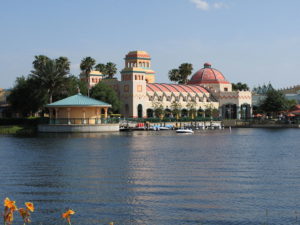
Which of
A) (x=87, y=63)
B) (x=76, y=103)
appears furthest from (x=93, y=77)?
(x=76, y=103)

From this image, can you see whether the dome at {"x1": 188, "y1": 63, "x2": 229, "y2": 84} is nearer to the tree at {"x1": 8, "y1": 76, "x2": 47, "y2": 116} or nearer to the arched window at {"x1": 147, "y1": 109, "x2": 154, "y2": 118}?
the arched window at {"x1": 147, "y1": 109, "x2": 154, "y2": 118}

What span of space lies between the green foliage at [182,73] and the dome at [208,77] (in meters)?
2.50

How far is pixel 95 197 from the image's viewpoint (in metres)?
23.7

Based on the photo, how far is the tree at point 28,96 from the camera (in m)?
98.9

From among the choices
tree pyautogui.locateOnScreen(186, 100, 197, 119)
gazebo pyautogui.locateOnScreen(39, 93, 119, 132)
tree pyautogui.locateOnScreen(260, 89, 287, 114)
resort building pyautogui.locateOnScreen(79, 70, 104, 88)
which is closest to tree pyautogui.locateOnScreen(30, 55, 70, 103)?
gazebo pyautogui.locateOnScreen(39, 93, 119, 132)

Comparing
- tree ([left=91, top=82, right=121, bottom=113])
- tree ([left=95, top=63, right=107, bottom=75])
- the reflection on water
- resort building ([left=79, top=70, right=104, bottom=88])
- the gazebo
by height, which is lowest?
the reflection on water

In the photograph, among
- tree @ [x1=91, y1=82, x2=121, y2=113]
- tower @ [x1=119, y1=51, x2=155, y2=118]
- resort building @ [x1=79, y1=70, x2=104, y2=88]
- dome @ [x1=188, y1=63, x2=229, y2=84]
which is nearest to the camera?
tree @ [x1=91, y1=82, x2=121, y2=113]

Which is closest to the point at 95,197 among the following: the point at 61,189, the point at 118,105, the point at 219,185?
the point at 61,189

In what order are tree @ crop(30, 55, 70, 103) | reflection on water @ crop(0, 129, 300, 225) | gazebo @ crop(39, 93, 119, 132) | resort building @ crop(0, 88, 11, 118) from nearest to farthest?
reflection on water @ crop(0, 129, 300, 225) → gazebo @ crop(39, 93, 119, 132) → tree @ crop(30, 55, 70, 103) → resort building @ crop(0, 88, 11, 118)

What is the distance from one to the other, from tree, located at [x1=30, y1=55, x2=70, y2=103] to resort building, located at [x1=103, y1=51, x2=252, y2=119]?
20.3 meters

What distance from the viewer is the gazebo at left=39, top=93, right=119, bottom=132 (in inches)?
3565

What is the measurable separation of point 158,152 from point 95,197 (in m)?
25.5

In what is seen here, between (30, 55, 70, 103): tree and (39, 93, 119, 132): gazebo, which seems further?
(30, 55, 70, 103): tree

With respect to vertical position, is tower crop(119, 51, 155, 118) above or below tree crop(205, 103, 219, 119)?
above
